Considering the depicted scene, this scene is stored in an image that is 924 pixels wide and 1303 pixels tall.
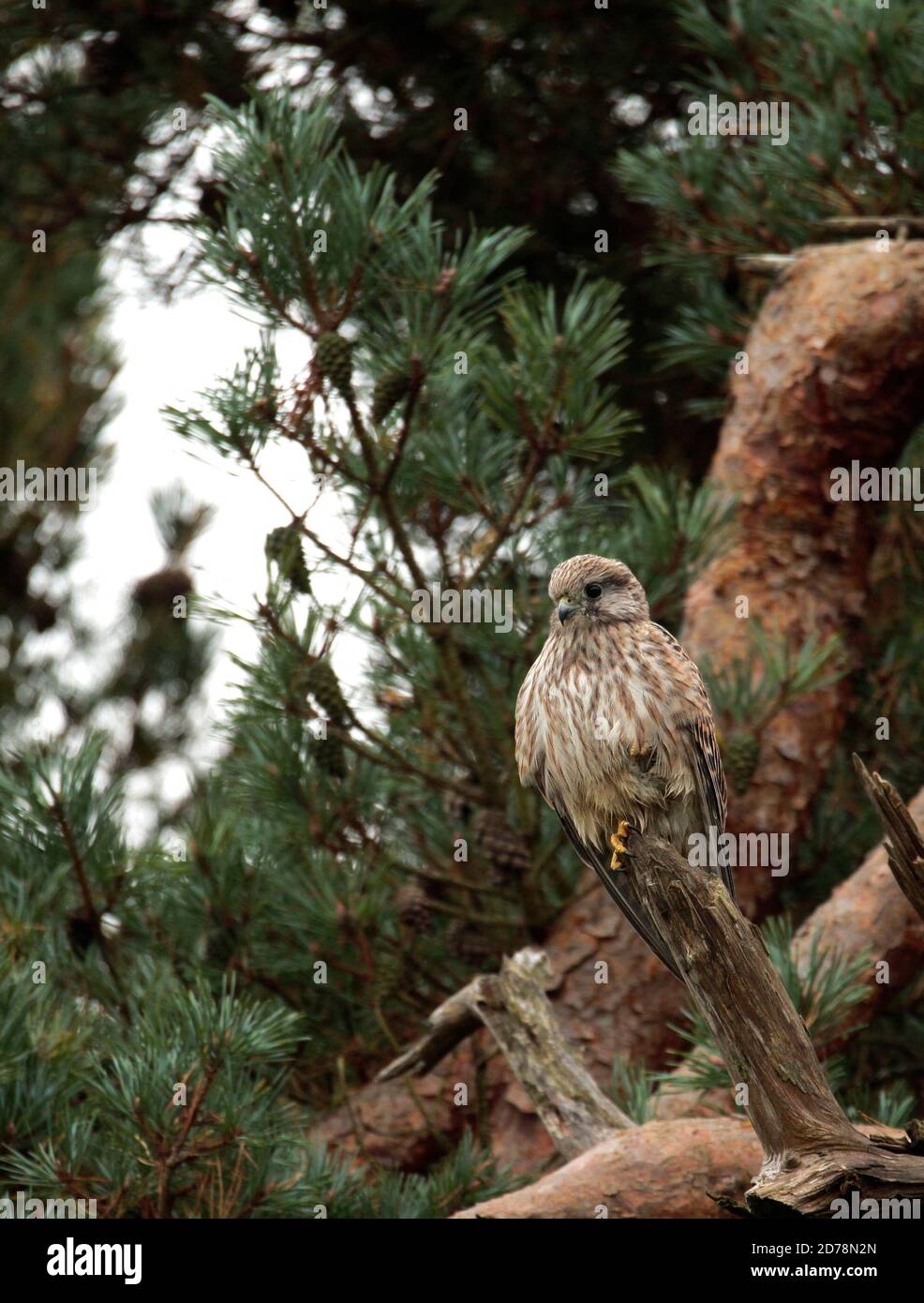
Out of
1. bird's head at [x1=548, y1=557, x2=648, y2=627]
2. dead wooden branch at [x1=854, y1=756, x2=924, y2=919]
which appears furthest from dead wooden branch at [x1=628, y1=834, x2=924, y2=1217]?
bird's head at [x1=548, y1=557, x2=648, y2=627]

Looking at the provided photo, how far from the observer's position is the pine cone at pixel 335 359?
118 inches

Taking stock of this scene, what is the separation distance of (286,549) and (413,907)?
3.43 ft

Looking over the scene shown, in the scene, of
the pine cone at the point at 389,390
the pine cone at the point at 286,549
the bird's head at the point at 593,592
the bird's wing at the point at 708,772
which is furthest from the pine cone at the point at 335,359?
the bird's wing at the point at 708,772

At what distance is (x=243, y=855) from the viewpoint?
143 inches

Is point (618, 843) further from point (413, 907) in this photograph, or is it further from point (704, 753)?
point (413, 907)

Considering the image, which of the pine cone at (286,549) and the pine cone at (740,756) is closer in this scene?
the pine cone at (286,549)

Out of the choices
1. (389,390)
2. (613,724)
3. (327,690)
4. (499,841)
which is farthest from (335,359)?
(499,841)

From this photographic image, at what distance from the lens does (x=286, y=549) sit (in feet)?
10.1

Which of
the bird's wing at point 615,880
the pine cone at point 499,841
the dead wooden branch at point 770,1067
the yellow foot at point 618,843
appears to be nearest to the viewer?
the dead wooden branch at point 770,1067

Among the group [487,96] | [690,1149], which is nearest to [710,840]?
[690,1149]

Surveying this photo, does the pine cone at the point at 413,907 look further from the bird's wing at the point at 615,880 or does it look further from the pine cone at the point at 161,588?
the pine cone at the point at 161,588

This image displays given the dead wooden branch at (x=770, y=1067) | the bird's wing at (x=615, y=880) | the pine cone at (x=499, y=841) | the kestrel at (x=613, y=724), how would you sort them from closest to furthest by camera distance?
the dead wooden branch at (x=770, y=1067) → the kestrel at (x=613, y=724) → the bird's wing at (x=615, y=880) → the pine cone at (x=499, y=841)

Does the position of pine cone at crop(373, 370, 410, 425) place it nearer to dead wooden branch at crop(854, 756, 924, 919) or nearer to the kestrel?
the kestrel

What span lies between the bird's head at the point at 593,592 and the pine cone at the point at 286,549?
550 millimetres
